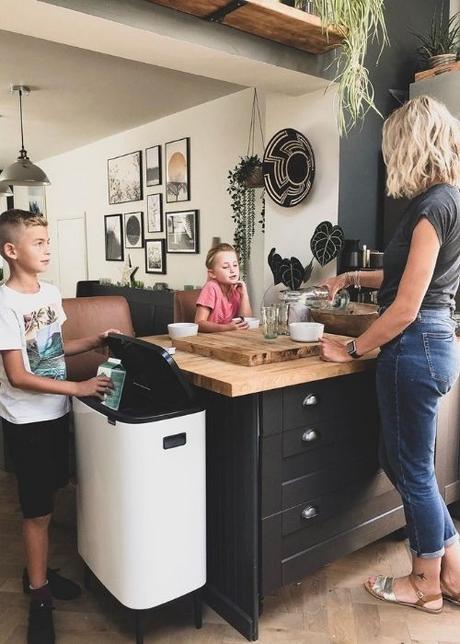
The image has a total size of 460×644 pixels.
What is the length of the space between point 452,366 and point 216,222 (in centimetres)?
342

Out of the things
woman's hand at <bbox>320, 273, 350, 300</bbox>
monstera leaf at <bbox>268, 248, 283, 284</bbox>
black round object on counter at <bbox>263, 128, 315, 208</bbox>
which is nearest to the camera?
woman's hand at <bbox>320, 273, 350, 300</bbox>

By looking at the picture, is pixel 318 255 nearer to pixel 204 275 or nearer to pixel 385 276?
pixel 385 276

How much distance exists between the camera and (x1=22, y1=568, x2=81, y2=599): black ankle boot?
1854mm

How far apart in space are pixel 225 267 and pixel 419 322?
113cm

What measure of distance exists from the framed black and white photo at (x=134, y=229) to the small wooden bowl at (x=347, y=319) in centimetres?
399

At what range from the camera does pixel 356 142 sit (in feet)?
9.41

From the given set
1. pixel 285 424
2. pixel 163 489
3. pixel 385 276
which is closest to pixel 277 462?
pixel 285 424

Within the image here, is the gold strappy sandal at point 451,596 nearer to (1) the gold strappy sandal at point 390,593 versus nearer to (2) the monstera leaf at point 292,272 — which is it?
(1) the gold strappy sandal at point 390,593

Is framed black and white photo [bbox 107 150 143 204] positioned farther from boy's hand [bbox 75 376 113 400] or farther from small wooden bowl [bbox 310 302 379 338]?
boy's hand [bbox 75 376 113 400]

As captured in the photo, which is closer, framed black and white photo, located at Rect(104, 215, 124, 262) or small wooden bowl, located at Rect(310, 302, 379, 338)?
small wooden bowl, located at Rect(310, 302, 379, 338)

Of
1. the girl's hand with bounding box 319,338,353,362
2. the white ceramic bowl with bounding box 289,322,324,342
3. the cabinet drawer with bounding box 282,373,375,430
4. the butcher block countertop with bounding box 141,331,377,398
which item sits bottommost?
the cabinet drawer with bounding box 282,373,375,430

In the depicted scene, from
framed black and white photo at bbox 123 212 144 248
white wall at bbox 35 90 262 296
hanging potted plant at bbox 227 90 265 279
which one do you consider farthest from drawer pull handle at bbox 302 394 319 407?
framed black and white photo at bbox 123 212 144 248

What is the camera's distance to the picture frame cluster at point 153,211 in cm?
511

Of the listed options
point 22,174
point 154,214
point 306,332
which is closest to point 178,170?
point 154,214
